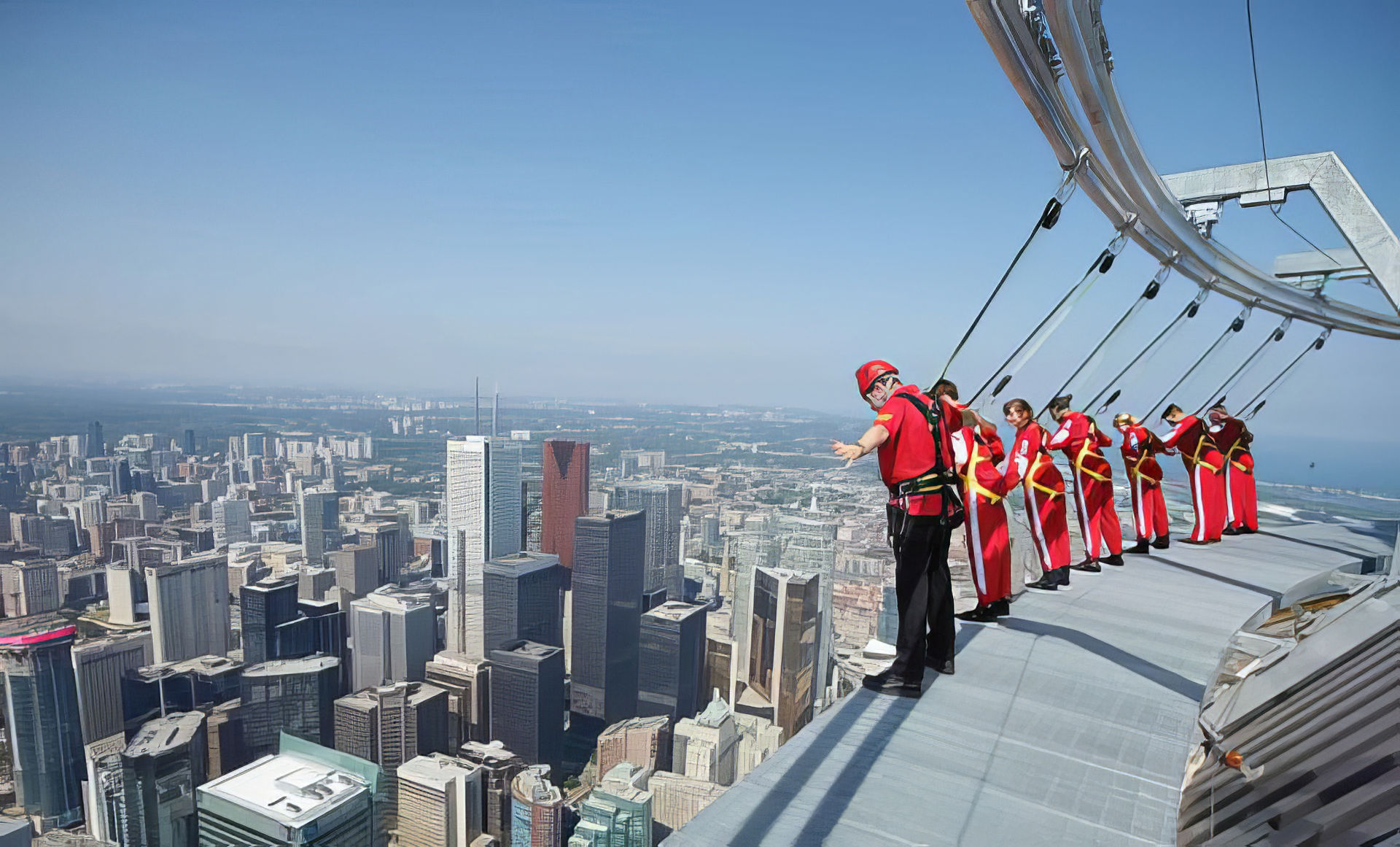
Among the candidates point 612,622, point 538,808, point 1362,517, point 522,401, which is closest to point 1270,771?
point 538,808

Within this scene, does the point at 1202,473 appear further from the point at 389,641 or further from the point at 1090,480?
the point at 389,641

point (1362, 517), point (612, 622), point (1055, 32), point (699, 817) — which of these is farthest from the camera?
point (612, 622)

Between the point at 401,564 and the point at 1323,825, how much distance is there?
49.3ft

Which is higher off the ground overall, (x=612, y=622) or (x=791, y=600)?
(x=791, y=600)

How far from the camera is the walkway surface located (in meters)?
1.72

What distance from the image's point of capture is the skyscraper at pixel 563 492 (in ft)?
51.4

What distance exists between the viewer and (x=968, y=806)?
6.03ft

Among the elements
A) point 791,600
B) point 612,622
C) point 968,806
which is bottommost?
point 612,622

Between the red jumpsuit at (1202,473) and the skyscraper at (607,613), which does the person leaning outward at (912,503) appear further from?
the skyscraper at (607,613)

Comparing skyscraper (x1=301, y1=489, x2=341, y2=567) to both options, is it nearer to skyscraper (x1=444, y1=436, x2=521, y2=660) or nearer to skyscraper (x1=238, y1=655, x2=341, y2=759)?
skyscraper (x1=444, y1=436, x2=521, y2=660)

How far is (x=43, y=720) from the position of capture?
742 centimetres

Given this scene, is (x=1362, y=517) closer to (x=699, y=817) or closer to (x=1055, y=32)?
(x=1055, y=32)

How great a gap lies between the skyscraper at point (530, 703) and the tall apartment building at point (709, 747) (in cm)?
392

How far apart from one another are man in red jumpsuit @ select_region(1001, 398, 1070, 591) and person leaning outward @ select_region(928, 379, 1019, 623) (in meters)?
0.46
